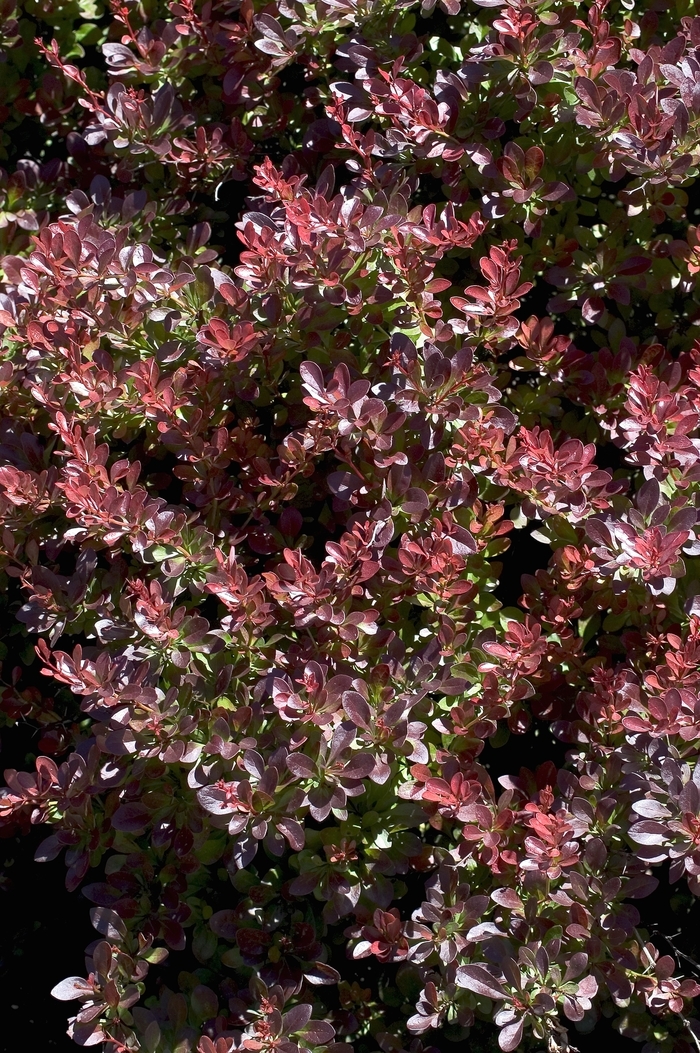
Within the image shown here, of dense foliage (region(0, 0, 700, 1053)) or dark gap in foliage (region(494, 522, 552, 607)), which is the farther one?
dark gap in foliage (region(494, 522, 552, 607))

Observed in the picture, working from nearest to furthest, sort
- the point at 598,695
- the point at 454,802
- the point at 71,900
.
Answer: the point at 454,802 < the point at 598,695 < the point at 71,900

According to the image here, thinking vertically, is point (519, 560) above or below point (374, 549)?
below

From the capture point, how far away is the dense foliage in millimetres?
1836

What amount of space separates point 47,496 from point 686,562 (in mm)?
1325

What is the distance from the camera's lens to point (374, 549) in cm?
193

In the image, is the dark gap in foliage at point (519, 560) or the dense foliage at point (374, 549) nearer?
the dense foliage at point (374, 549)

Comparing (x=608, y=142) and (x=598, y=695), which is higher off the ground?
(x=608, y=142)

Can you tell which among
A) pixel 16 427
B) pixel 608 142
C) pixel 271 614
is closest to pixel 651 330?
pixel 608 142

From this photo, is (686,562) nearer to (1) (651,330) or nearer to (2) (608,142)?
(1) (651,330)

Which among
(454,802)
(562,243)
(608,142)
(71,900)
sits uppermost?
(608,142)

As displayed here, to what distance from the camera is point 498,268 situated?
1998 mm

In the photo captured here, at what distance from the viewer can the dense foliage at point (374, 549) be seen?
72.3 inches

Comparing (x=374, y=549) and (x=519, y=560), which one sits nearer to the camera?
(x=374, y=549)

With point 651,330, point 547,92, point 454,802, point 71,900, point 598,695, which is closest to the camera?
point 454,802
